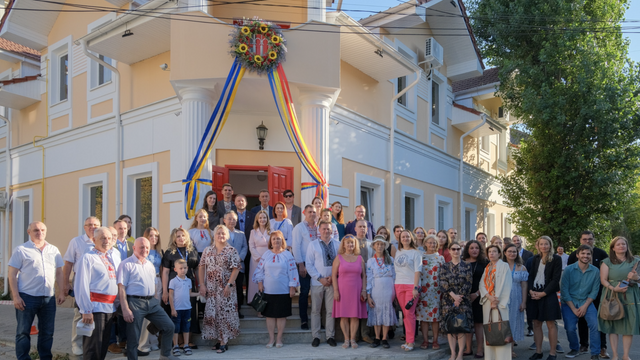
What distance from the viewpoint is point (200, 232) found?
8.74m

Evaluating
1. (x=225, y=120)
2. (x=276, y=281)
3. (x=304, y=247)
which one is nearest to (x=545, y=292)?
(x=304, y=247)

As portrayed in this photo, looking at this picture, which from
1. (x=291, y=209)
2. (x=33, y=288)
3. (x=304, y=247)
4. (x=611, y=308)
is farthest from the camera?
(x=291, y=209)

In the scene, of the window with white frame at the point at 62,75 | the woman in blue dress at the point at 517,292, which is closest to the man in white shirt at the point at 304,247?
the woman in blue dress at the point at 517,292

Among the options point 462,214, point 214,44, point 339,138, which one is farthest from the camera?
point 462,214

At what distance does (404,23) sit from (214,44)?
639 centimetres

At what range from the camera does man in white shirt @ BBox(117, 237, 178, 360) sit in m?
6.65

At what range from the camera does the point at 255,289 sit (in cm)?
902

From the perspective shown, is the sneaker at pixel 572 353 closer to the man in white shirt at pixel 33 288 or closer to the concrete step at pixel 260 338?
the concrete step at pixel 260 338

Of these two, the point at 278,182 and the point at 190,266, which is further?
the point at 278,182

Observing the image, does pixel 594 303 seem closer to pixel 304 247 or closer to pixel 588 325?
pixel 588 325

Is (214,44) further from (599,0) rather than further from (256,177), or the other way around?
(599,0)

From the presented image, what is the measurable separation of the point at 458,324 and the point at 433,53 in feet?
32.0

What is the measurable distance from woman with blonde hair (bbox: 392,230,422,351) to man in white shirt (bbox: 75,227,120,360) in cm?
391

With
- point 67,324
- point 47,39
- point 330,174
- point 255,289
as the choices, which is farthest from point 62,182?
point 255,289
